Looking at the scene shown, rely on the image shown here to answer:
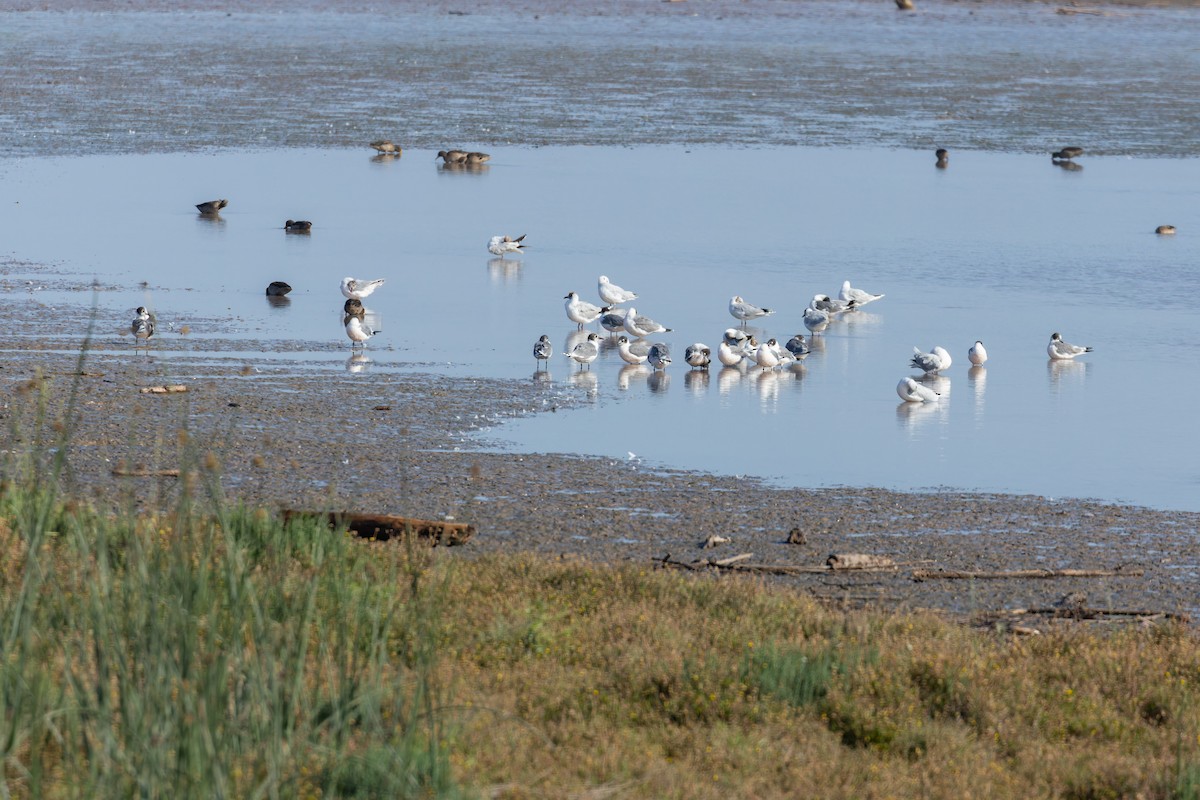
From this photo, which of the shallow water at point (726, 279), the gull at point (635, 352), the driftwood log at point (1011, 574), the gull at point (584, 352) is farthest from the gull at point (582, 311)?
the driftwood log at point (1011, 574)

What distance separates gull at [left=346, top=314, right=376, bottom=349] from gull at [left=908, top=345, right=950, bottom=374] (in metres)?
4.68

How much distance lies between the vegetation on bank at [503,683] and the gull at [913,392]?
216 inches

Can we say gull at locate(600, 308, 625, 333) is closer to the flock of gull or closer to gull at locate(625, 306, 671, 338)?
the flock of gull

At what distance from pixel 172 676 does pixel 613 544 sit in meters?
4.18

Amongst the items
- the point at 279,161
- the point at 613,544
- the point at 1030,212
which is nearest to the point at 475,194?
the point at 279,161

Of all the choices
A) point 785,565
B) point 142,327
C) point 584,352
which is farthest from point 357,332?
point 785,565

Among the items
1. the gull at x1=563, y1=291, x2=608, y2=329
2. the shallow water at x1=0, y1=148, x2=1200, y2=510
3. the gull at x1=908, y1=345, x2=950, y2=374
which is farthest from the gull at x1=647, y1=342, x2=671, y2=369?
the gull at x1=908, y1=345, x2=950, y2=374

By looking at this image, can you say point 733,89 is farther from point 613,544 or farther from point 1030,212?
point 613,544

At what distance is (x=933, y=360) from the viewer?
14.2 metres

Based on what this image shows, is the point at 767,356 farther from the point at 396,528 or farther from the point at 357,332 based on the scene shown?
the point at 396,528

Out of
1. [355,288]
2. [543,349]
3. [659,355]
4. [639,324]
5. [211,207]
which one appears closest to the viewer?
[543,349]

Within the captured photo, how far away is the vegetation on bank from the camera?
498cm

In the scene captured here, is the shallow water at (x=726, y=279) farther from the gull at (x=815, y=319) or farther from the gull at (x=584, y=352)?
the gull at (x=815, y=319)

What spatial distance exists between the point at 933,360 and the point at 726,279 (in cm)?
472
